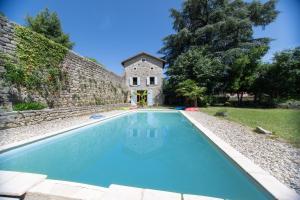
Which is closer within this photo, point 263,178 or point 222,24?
point 263,178

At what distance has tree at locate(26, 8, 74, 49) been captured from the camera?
20.7 metres

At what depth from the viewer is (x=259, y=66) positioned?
16641 mm

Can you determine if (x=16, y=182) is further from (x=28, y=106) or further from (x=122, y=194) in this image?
(x=28, y=106)

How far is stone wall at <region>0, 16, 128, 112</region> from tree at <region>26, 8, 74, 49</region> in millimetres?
12677

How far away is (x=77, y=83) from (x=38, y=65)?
117 inches

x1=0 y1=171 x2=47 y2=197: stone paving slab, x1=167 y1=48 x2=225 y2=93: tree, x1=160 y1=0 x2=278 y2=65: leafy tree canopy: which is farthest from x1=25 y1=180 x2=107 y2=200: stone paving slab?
x1=160 y1=0 x2=278 y2=65: leafy tree canopy

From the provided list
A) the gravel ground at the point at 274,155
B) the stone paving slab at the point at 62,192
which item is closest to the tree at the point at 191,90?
the gravel ground at the point at 274,155

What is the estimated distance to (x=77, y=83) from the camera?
32.2 ft

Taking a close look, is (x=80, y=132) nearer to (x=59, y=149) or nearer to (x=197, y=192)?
(x=59, y=149)

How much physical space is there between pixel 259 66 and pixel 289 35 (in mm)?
16687

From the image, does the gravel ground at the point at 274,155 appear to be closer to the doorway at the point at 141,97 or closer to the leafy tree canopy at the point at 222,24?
the doorway at the point at 141,97

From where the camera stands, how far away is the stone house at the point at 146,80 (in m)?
20.0

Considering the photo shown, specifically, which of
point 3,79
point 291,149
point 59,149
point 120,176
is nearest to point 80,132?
point 59,149

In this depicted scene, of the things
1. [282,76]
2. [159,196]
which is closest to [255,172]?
A: [159,196]
